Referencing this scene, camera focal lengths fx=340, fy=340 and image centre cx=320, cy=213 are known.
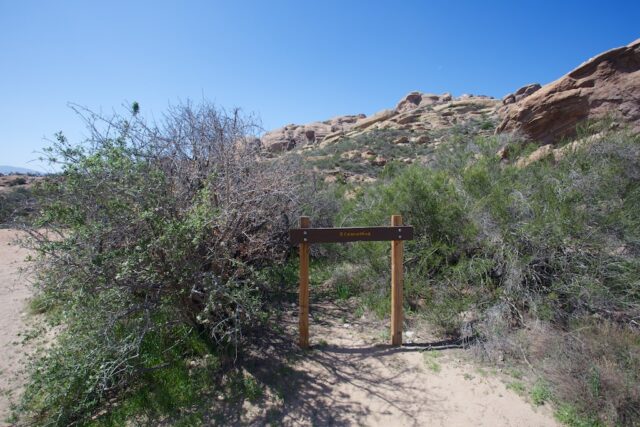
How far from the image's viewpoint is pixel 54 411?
10.2ft

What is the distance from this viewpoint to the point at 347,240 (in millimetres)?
4070

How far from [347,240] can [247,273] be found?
4.30ft

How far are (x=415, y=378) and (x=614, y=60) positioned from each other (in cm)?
1013

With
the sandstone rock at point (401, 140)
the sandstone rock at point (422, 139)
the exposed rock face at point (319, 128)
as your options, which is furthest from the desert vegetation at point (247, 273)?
the exposed rock face at point (319, 128)

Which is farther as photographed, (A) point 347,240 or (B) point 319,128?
(B) point 319,128

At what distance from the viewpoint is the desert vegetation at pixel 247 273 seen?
10.2 ft

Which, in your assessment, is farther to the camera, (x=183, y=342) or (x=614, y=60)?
(x=614, y=60)

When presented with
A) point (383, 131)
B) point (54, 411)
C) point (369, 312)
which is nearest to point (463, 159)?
point (369, 312)

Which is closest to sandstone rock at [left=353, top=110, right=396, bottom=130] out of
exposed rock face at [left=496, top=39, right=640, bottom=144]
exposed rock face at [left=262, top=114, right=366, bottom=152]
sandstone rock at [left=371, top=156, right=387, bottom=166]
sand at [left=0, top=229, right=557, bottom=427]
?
exposed rock face at [left=262, top=114, right=366, bottom=152]

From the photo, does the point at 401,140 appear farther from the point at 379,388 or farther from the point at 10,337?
the point at 10,337

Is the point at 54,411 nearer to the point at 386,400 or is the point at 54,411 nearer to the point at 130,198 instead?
the point at 130,198

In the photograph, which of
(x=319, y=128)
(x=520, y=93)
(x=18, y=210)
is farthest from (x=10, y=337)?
(x=319, y=128)

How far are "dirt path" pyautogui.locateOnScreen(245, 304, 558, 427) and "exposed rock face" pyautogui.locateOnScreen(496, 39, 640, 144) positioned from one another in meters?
7.48

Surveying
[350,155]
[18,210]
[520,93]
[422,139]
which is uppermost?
[520,93]
